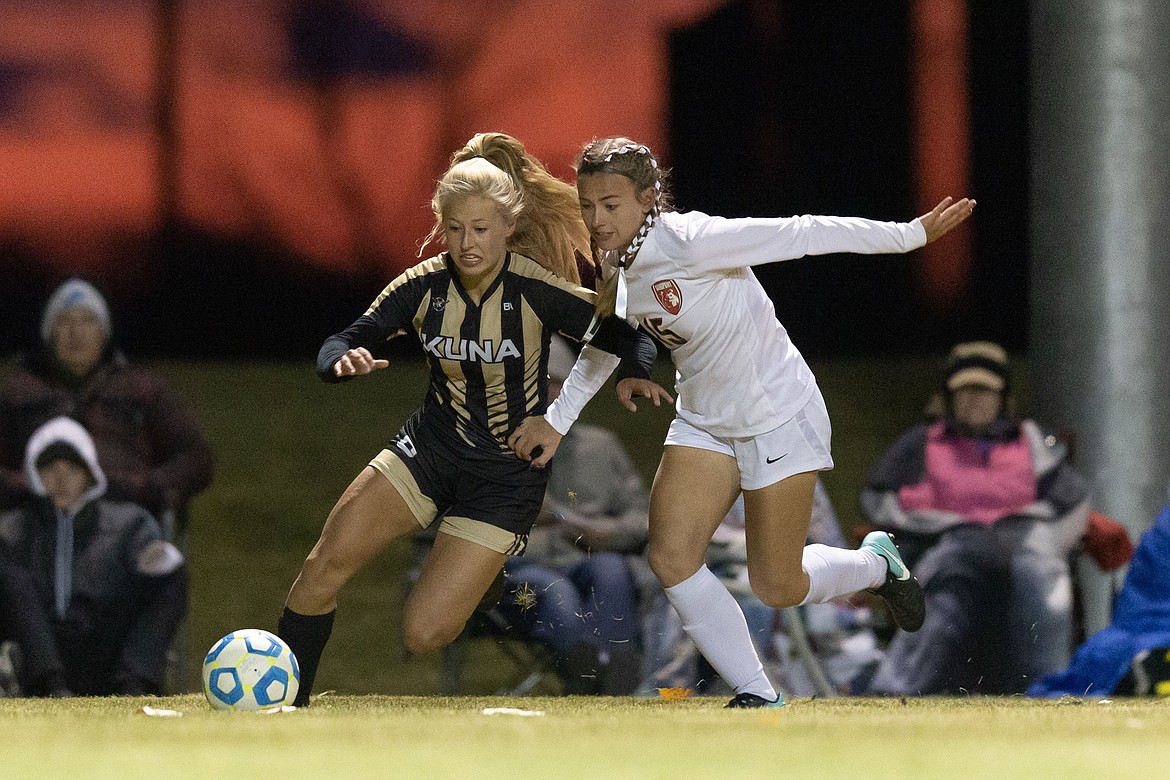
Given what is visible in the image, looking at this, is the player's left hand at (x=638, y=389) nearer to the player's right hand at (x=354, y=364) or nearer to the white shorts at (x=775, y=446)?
the white shorts at (x=775, y=446)

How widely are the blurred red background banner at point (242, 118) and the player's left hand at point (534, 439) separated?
313 inches

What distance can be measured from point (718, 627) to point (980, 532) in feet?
6.51

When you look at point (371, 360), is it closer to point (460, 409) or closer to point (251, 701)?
point (460, 409)

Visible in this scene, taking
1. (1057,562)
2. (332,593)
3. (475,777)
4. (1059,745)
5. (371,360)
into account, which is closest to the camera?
(475,777)

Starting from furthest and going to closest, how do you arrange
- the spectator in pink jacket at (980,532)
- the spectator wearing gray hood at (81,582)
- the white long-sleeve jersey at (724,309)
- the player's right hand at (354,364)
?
the spectator in pink jacket at (980,532)
the spectator wearing gray hood at (81,582)
the white long-sleeve jersey at (724,309)
the player's right hand at (354,364)

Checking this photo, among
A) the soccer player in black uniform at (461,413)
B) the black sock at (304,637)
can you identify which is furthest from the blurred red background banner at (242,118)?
the black sock at (304,637)

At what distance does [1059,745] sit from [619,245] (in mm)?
1835

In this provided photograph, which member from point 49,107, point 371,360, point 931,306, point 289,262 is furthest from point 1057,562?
point 49,107

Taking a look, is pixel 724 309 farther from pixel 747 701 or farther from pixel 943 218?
pixel 747 701

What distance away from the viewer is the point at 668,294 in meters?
4.94

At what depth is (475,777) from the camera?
346 centimetres

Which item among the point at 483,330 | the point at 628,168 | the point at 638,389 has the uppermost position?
the point at 628,168

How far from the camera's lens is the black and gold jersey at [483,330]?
16.6 ft

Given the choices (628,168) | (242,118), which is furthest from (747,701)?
(242,118)
